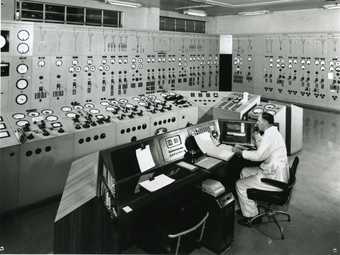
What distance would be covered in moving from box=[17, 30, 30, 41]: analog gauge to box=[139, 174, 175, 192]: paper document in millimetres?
3704

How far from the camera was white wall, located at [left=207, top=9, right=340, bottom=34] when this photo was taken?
855 centimetres

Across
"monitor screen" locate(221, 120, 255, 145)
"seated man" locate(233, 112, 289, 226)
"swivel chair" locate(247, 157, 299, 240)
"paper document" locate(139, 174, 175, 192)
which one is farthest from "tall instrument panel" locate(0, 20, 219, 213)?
"swivel chair" locate(247, 157, 299, 240)

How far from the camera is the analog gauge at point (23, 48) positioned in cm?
498

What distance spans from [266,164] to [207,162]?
0.58 m

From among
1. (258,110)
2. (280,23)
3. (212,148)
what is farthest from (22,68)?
(280,23)

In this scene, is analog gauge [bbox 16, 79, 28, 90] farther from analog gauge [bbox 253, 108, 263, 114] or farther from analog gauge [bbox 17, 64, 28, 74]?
analog gauge [bbox 253, 108, 263, 114]

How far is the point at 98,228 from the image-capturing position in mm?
2396

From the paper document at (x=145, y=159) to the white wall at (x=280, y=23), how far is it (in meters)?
7.75

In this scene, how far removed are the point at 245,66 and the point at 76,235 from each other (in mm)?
9162

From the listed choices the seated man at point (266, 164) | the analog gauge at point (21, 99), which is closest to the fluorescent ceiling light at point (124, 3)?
the analog gauge at point (21, 99)

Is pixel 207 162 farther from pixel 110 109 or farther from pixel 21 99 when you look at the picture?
pixel 21 99

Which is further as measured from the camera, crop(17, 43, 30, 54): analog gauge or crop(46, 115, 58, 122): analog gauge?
crop(17, 43, 30, 54): analog gauge

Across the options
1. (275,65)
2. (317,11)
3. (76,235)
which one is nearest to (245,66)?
(275,65)

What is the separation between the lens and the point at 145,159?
2871 mm
